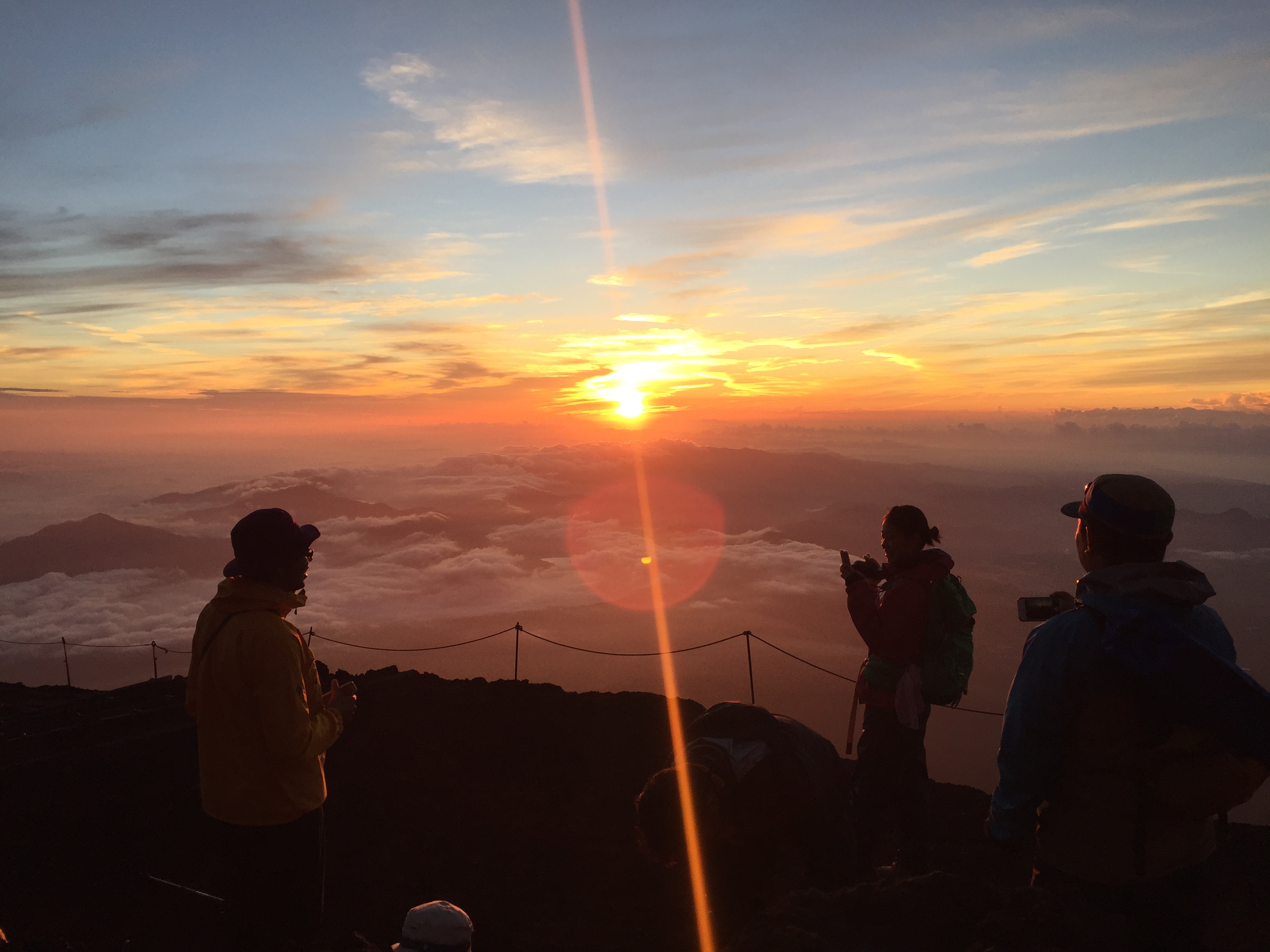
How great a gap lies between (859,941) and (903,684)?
1413 millimetres

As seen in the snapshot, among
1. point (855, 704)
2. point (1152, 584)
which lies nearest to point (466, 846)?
point (855, 704)

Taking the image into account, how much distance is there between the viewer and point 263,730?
2.74 metres

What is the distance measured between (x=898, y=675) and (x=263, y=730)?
297cm

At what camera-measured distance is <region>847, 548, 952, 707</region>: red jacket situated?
388cm

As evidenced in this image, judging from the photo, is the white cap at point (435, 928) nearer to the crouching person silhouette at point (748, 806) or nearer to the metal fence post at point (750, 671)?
the crouching person silhouette at point (748, 806)

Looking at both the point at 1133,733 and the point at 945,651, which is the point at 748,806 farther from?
the point at 945,651

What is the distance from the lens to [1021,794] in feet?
6.53

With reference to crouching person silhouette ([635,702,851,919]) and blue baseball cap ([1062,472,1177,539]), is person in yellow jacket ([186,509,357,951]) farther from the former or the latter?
blue baseball cap ([1062,472,1177,539])

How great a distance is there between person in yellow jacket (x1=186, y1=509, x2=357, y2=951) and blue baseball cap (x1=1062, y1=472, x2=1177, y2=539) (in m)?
2.53

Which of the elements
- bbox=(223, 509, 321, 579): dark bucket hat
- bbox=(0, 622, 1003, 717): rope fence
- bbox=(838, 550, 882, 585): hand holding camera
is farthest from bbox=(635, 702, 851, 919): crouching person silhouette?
bbox=(223, 509, 321, 579): dark bucket hat

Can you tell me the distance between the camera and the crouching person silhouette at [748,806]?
2525 millimetres

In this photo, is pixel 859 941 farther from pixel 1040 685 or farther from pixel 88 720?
pixel 88 720

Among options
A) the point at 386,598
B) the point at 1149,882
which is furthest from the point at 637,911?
the point at 386,598

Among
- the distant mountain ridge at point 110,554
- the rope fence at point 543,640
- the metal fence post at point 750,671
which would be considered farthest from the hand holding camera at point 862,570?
the distant mountain ridge at point 110,554
